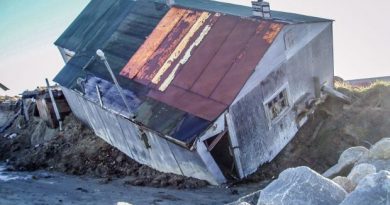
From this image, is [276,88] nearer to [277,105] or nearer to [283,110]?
[277,105]

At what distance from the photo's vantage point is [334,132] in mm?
14664

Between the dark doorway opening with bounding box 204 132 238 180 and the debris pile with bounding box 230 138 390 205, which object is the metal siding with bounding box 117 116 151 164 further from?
the debris pile with bounding box 230 138 390 205

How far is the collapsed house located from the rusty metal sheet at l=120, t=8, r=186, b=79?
44 mm

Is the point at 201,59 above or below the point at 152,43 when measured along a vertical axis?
below

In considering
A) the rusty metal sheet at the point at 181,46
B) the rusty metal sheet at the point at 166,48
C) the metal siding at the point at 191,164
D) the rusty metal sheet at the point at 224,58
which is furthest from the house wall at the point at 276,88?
the rusty metal sheet at the point at 166,48

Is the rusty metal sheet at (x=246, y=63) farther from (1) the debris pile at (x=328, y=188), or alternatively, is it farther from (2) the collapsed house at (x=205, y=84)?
(1) the debris pile at (x=328, y=188)

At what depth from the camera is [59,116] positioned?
1972 centimetres

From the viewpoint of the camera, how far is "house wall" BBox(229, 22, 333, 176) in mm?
12633

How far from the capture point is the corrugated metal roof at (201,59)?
12547mm

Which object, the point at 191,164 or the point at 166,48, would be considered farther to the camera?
the point at 166,48

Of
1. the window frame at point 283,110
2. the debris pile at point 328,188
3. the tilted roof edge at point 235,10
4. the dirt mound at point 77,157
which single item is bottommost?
the dirt mound at point 77,157

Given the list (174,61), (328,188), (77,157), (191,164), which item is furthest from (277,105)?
(77,157)

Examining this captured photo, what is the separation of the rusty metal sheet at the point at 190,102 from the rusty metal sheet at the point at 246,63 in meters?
0.24

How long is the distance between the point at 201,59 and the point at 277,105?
2553mm
